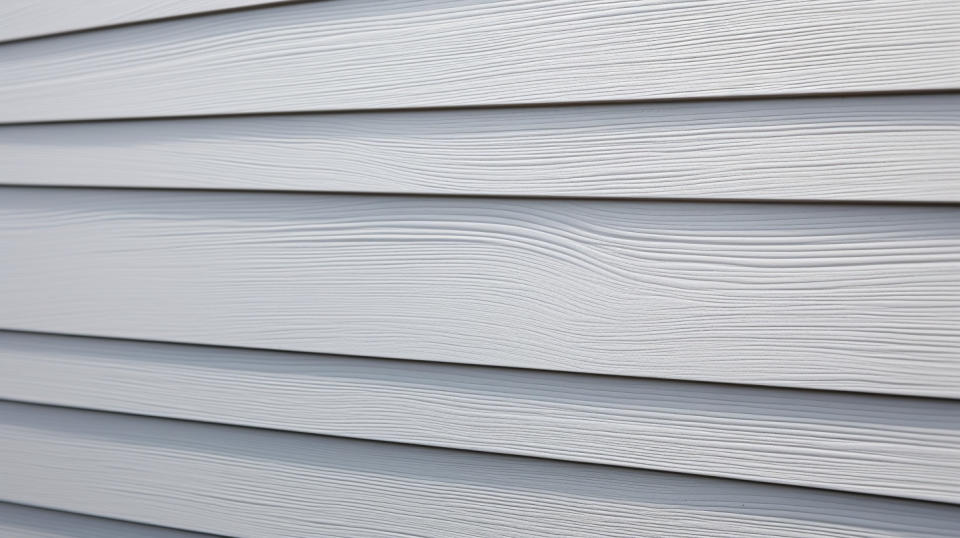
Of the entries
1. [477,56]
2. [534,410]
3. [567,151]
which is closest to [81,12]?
[477,56]

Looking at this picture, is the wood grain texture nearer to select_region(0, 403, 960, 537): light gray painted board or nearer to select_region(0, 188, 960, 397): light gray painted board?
select_region(0, 188, 960, 397): light gray painted board

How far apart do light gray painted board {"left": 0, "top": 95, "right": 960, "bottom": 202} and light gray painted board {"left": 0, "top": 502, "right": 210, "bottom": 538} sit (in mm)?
573

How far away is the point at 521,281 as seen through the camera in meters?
1.09

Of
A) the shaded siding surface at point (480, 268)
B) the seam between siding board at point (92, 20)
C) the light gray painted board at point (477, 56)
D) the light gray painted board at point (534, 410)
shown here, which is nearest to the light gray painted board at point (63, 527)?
the shaded siding surface at point (480, 268)

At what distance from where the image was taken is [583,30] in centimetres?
104

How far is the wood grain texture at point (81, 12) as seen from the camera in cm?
128

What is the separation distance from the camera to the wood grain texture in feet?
4.21

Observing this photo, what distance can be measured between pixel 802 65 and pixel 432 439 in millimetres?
668

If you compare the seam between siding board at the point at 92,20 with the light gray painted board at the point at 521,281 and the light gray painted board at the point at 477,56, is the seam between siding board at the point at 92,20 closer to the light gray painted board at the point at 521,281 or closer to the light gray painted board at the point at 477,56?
the light gray painted board at the point at 477,56

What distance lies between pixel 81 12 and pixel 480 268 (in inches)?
32.8

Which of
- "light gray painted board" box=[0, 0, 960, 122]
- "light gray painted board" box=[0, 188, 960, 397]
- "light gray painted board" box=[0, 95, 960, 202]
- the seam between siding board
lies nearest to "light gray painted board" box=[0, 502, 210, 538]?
"light gray painted board" box=[0, 188, 960, 397]

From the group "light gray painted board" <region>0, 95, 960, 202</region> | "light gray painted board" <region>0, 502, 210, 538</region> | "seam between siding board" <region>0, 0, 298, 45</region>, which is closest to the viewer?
"light gray painted board" <region>0, 95, 960, 202</region>

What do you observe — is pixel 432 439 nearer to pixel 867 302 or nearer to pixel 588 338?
pixel 588 338

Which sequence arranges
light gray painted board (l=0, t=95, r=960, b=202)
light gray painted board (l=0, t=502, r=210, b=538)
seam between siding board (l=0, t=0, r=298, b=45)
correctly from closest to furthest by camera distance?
light gray painted board (l=0, t=95, r=960, b=202) → seam between siding board (l=0, t=0, r=298, b=45) → light gray painted board (l=0, t=502, r=210, b=538)
